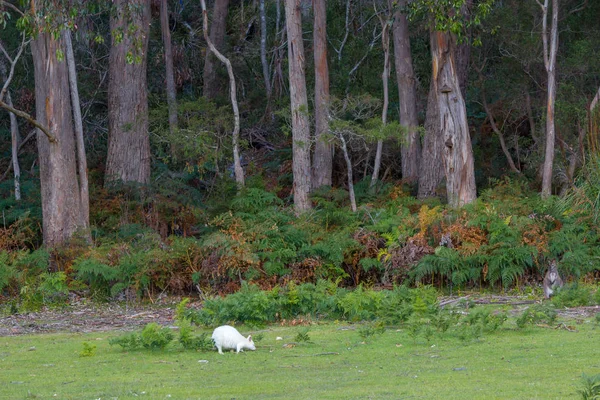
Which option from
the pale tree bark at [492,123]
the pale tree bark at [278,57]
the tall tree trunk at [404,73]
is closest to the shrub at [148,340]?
the tall tree trunk at [404,73]

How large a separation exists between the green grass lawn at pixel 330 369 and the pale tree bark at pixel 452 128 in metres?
11.0

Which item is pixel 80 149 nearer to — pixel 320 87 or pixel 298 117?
pixel 298 117

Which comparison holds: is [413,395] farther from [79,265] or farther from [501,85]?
[501,85]

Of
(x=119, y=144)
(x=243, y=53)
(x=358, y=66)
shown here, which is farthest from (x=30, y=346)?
(x=243, y=53)

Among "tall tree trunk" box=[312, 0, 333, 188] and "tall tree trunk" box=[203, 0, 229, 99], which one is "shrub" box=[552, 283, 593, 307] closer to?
"tall tree trunk" box=[312, 0, 333, 188]

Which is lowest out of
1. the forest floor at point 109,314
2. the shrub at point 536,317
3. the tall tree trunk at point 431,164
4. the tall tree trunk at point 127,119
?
the forest floor at point 109,314

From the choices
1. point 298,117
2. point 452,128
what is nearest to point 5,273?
point 298,117

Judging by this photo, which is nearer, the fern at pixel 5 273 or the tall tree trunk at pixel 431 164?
the fern at pixel 5 273

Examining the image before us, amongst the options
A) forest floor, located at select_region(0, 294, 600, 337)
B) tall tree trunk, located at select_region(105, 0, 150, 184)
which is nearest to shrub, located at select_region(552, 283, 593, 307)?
forest floor, located at select_region(0, 294, 600, 337)

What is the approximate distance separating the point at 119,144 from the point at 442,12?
473 inches

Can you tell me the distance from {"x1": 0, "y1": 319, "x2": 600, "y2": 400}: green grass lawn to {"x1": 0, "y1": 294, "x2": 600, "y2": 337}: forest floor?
2361 millimetres

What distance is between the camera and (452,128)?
24391 mm

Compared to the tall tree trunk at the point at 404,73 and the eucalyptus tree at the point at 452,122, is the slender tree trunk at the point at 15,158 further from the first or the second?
the eucalyptus tree at the point at 452,122

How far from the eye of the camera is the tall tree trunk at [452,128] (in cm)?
2417
